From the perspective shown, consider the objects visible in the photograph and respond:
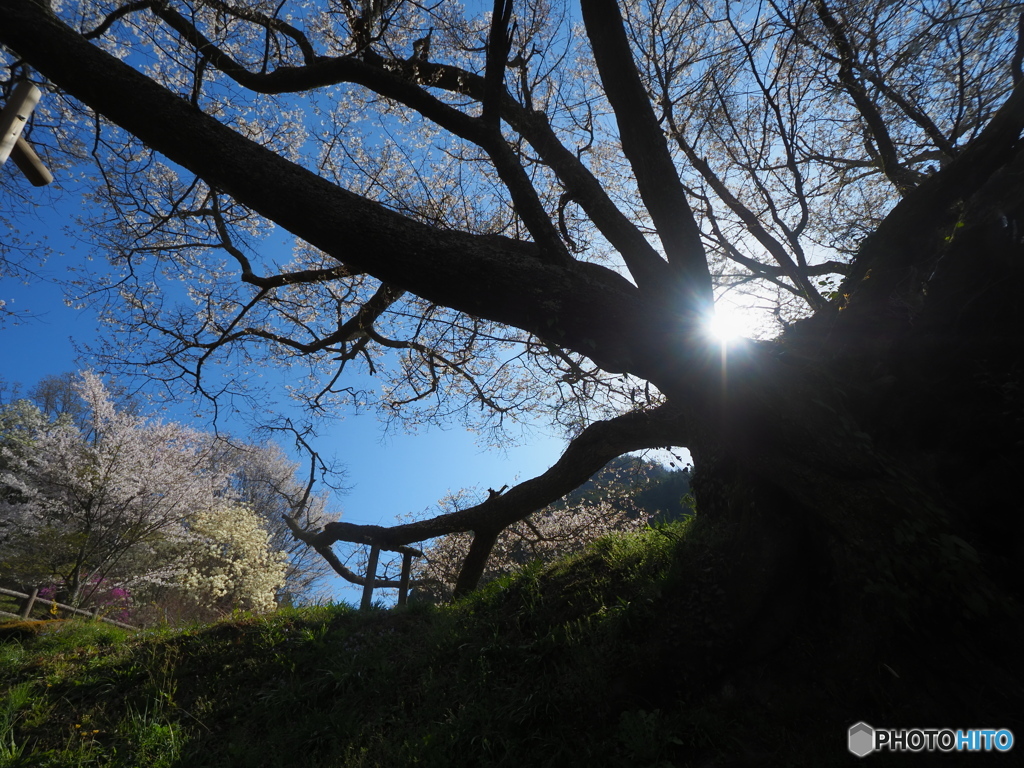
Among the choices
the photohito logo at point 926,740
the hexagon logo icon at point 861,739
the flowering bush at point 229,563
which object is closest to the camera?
the photohito logo at point 926,740

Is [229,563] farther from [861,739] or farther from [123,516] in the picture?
[861,739]

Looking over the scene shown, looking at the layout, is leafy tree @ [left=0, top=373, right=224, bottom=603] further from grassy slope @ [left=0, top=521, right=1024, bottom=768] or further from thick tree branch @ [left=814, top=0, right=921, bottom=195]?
thick tree branch @ [left=814, top=0, right=921, bottom=195]

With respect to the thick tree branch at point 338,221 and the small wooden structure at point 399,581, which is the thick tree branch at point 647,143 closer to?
the thick tree branch at point 338,221

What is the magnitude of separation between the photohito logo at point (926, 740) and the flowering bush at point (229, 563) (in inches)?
720

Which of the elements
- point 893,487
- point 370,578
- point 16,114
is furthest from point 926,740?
point 16,114

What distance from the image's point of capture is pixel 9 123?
270cm

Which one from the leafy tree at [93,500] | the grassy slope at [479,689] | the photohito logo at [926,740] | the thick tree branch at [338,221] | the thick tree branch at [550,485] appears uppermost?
the leafy tree at [93,500]

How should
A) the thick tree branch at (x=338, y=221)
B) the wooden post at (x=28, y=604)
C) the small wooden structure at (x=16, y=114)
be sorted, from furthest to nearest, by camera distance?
the wooden post at (x=28, y=604), the thick tree branch at (x=338, y=221), the small wooden structure at (x=16, y=114)

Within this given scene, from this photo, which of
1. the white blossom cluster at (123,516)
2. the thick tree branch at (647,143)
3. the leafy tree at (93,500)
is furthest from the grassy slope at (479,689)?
the leafy tree at (93,500)

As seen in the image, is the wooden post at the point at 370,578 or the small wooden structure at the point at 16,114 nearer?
the small wooden structure at the point at 16,114

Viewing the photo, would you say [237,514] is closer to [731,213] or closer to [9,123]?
[9,123]

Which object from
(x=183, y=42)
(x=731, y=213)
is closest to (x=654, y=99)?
(x=731, y=213)

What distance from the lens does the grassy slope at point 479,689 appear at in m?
2.46

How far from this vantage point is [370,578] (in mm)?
5789
